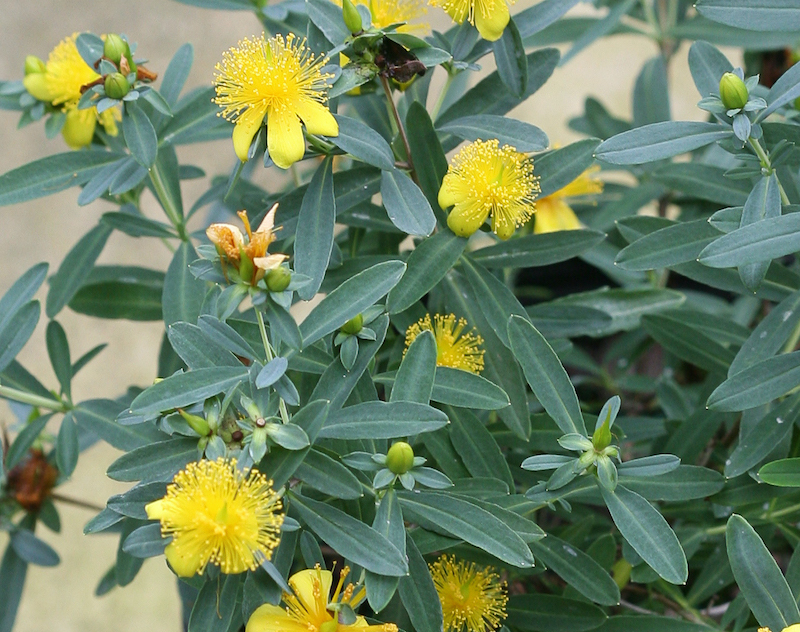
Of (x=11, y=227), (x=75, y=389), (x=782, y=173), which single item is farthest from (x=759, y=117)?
(x=11, y=227)

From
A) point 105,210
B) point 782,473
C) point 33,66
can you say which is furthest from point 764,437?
point 105,210

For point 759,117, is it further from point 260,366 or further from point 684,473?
point 260,366

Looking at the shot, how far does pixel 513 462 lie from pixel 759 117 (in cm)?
30

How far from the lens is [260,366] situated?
46 centimetres

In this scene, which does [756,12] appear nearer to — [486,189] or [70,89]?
[486,189]

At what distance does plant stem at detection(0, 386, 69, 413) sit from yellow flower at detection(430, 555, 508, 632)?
12.3 inches

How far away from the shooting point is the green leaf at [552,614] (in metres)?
0.56

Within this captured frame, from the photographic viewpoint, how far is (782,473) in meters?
0.50

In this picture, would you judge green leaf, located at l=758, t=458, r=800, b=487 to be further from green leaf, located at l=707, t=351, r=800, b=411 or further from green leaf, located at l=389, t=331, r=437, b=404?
green leaf, located at l=389, t=331, r=437, b=404

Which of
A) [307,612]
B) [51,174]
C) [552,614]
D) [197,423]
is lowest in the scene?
[552,614]

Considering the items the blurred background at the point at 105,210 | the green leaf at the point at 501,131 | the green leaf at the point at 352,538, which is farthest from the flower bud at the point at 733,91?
the blurred background at the point at 105,210

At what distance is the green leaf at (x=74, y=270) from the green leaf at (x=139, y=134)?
0.15 m

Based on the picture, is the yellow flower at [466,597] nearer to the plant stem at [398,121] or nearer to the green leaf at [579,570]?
the green leaf at [579,570]

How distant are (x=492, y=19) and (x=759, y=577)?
383mm
